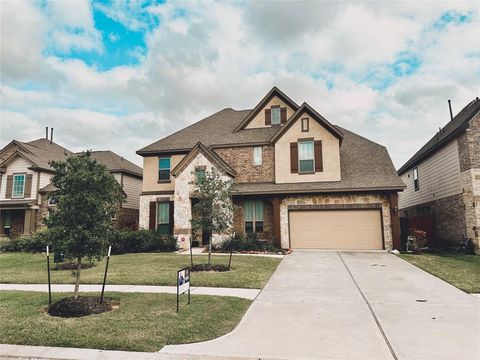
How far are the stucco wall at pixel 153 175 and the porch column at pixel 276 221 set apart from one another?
286 inches

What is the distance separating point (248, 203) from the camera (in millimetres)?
20453

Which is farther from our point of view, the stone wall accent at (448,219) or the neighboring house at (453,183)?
the stone wall accent at (448,219)

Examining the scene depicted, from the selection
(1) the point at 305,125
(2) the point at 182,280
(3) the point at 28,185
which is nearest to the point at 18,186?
(3) the point at 28,185

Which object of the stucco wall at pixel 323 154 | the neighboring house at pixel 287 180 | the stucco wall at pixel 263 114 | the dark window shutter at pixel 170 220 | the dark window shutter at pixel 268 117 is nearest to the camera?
the neighboring house at pixel 287 180

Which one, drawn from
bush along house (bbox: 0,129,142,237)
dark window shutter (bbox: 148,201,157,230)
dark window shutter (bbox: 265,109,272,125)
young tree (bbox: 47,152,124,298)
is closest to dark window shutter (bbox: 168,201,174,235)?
dark window shutter (bbox: 148,201,157,230)

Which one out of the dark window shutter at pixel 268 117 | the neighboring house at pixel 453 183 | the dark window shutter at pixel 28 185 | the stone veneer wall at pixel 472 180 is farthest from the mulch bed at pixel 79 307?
the dark window shutter at pixel 28 185

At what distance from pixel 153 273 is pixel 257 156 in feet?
38.2

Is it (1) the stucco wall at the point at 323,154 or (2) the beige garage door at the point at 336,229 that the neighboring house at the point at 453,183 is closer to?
(2) the beige garage door at the point at 336,229

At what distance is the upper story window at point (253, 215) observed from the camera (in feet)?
66.3

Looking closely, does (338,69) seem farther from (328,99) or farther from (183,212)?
(183,212)

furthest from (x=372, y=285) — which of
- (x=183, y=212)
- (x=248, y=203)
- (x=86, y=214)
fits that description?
(x=183, y=212)

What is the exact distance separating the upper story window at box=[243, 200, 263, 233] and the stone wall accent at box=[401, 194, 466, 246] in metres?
10.7

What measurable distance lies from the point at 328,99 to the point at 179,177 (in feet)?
42.7

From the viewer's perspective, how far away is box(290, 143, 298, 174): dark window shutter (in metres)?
20.2
